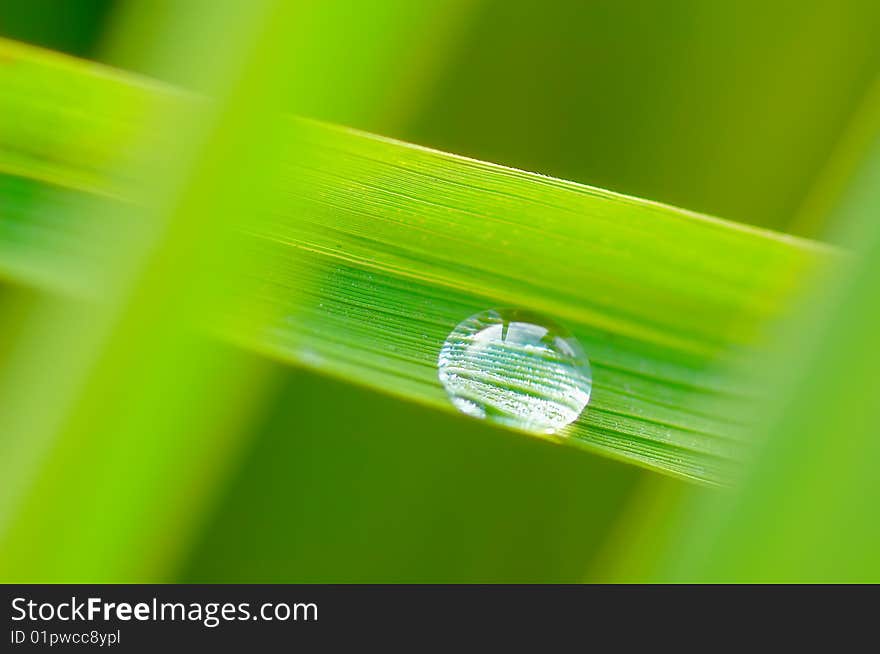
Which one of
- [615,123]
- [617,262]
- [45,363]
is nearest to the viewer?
[617,262]

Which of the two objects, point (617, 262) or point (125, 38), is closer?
point (617, 262)

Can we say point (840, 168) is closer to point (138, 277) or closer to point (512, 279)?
point (512, 279)

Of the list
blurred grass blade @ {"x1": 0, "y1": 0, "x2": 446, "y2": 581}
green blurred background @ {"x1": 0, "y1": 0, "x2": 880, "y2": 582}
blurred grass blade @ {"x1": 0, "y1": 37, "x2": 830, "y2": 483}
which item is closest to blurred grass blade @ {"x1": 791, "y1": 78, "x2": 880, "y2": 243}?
green blurred background @ {"x1": 0, "y1": 0, "x2": 880, "y2": 582}

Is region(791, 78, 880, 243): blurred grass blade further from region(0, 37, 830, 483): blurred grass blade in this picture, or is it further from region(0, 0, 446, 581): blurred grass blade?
region(0, 0, 446, 581): blurred grass blade

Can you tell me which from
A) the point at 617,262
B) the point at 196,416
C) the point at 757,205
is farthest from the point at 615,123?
the point at 196,416

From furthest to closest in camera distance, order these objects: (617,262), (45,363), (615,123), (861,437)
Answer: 1. (615,123)
2. (45,363)
3. (617,262)
4. (861,437)

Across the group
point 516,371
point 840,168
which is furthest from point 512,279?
point 840,168

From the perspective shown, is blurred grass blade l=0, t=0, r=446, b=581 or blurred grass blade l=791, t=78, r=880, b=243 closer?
blurred grass blade l=0, t=0, r=446, b=581
